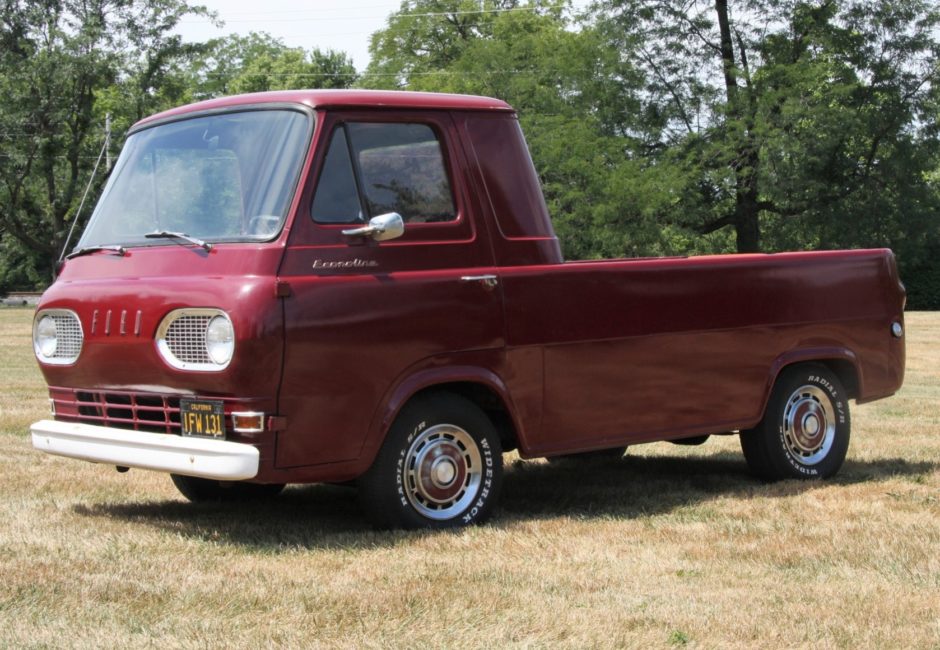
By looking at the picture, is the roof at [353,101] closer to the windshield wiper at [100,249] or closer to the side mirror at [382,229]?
the side mirror at [382,229]

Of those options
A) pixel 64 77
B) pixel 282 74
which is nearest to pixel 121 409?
pixel 64 77

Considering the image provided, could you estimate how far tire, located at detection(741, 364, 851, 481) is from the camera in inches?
352

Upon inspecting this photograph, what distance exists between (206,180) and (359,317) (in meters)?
1.16

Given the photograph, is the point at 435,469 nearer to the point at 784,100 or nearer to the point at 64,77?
the point at 784,100

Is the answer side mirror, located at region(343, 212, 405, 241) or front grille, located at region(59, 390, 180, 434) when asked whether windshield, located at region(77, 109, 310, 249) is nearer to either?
side mirror, located at region(343, 212, 405, 241)

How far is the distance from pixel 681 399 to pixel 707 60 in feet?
122

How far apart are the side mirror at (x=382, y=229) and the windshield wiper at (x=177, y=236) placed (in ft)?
2.19

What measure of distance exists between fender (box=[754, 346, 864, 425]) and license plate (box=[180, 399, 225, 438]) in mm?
3658

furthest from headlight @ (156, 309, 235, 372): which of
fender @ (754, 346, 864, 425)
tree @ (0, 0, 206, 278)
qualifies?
tree @ (0, 0, 206, 278)

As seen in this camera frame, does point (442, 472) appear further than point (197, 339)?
Yes

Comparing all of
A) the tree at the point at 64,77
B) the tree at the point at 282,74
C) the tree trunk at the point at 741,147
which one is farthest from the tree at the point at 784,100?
the tree at the point at 282,74

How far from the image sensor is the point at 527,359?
7.46 metres

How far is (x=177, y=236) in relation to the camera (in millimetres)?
6996

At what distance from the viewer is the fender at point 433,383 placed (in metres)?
6.85
